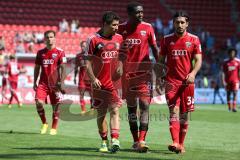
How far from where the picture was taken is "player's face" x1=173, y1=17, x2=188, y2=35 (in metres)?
11.0

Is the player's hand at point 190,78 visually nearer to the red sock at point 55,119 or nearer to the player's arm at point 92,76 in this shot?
the player's arm at point 92,76

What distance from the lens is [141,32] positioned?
1149cm

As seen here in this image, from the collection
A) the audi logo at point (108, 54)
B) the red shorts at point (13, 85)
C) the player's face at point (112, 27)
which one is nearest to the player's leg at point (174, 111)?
the audi logo at point (108, 54)

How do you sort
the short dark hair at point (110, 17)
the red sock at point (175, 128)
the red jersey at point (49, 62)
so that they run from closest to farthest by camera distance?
the short dark hair at point (110, 17), the red sock at point (175, 128), the red jersey at point (49, 62)

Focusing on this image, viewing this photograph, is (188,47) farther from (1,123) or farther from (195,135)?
(1,123)

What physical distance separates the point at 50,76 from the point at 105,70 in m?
4.22

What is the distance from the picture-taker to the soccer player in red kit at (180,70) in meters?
11.0

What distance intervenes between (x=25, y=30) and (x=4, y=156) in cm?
2762

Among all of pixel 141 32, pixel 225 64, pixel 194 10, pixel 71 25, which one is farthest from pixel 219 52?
pixel 141 32

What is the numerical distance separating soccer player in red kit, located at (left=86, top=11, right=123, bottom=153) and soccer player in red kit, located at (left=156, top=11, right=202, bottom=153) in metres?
0.94

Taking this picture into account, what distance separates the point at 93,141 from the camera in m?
12.7

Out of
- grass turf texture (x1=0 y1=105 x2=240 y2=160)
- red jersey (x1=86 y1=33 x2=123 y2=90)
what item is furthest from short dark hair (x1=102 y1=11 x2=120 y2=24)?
grass turf texture (x1=0 y1=105 x2=240 y2=160)

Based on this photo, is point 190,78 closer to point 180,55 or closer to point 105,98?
point 180,55

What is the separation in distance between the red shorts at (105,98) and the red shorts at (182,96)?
921mm
